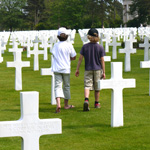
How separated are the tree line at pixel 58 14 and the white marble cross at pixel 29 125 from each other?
284ft

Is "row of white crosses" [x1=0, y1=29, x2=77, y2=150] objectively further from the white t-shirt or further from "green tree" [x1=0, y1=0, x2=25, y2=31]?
"green tree" [x1=0, y1=0, x2=25, y2=31]

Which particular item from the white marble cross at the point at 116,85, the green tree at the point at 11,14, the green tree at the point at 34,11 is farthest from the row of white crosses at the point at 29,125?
the green tree at the point at 34,11

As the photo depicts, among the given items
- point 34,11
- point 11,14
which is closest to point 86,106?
point 34,11

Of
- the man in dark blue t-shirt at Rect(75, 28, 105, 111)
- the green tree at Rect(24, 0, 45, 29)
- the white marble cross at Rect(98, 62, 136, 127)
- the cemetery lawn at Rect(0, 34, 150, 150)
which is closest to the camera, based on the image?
the cemetery lawn at Rect(0, 34, 150, 150)

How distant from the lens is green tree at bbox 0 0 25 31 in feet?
384

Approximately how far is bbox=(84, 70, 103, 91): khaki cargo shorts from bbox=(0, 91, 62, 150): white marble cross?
457cm

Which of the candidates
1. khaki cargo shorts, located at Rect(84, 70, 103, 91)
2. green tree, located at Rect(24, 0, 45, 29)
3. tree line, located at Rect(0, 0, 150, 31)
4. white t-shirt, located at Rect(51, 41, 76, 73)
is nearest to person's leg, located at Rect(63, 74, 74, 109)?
white t-shirt, located at Rect(51, 41, 76, 73)

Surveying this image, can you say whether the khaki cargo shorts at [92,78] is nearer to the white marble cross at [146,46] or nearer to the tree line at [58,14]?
the white marble cross at [146,46]

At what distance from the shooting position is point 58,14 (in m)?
106

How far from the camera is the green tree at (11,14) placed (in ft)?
384

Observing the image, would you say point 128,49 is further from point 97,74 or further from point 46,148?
point 46,148

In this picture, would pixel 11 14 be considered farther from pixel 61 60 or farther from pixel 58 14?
pixel 61 60

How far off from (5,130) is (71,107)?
5.35 m

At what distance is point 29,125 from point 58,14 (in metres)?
102
